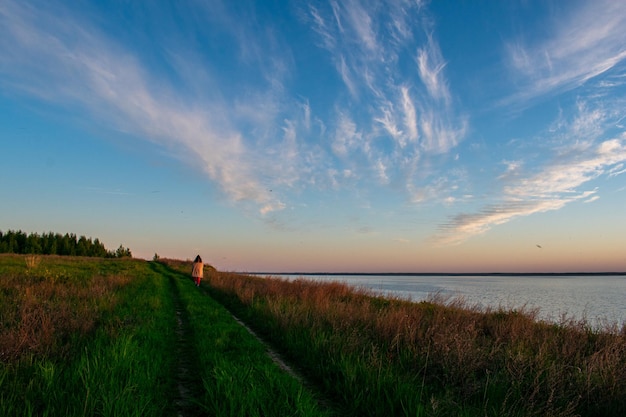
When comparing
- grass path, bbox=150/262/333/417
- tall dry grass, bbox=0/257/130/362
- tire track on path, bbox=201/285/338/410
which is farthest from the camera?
tall dry grass, bbox=0/257/130/362

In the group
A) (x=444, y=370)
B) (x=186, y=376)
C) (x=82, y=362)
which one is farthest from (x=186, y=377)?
(x=444, y=370)

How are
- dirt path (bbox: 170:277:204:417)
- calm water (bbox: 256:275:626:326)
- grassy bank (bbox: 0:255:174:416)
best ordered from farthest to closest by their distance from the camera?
calm water (bbox: 256:275:626:326) → dirt path (bbox: 170:277:204:417) → grassy bank (bbox: 0:255:174:416)

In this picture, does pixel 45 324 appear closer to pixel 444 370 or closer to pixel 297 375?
pixel 297 375

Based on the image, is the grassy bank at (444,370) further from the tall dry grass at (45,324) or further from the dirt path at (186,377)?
the tall dry grass at (45,324)

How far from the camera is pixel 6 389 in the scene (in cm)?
452

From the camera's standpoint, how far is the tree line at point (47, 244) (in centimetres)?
9031

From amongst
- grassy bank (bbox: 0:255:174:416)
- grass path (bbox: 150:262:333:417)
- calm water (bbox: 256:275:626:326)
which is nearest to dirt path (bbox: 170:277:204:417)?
grass path (bbox: 150:262:333:417)

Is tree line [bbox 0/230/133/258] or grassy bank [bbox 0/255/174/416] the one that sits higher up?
tree line [bbox 0/230/133/258]

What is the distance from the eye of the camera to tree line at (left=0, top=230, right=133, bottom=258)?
90312 millimetres

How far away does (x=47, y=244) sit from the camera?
96062 millimetres

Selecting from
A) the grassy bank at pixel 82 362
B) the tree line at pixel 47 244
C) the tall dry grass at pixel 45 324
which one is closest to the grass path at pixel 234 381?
the grassy bank at pixel 82 362

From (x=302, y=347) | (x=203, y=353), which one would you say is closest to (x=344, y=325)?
(x=302, y=347)

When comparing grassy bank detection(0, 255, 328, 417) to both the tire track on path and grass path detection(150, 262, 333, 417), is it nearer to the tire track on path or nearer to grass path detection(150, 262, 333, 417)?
grass path detection(150, 262, 333, 417)

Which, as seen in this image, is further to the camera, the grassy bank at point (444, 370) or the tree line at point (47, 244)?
the tree line at point (47, 244)
